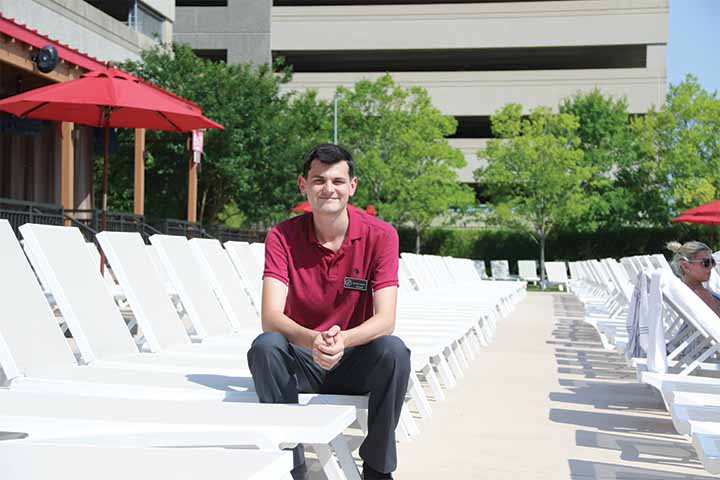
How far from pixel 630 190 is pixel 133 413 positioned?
39972mm

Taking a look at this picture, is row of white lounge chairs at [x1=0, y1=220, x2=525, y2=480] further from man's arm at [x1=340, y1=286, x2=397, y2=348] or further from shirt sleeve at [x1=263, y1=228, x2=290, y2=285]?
shirt sleeve at [x1=263, y1=228, x2=290, y2=285]

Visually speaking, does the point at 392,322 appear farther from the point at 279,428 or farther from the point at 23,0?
the point at 23,0

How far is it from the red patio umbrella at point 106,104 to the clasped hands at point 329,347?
6.21 meters

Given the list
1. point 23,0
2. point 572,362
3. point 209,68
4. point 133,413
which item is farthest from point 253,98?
point 133,413

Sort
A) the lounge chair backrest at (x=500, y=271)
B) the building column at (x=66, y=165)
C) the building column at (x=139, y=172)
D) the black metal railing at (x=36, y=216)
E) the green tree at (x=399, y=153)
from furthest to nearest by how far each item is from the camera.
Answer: the green tree at (x=399, y=153) → the lounge chair backrest at (x=500, y=271) → the building column at (x=139, y=172) → the building column at (x=66, y=165) → the black metal railing at (x=36, y=216)

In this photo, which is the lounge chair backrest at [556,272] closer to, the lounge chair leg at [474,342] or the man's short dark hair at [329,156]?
the lounge chair leg at [474,342]

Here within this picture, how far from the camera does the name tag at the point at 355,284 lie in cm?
427

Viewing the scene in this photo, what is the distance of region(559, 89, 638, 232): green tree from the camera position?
132 ft

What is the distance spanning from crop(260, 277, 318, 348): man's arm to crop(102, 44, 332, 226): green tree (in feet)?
73.2

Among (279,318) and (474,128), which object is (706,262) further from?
(474,128)

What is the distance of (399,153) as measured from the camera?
125 feet

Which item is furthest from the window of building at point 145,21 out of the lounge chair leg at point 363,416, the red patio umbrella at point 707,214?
the lounge chair leg at point 363,416

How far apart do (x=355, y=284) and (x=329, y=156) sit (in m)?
0.57

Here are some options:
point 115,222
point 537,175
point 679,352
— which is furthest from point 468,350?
point 537,175
